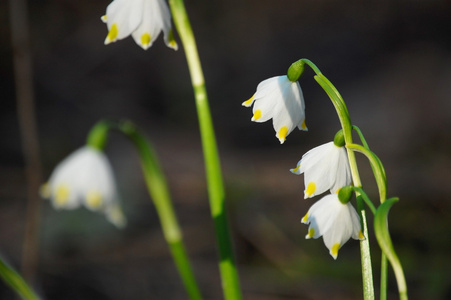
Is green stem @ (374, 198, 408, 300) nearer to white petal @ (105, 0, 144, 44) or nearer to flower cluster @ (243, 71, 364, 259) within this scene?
flower cluster @ (243, 71, 364, 259)

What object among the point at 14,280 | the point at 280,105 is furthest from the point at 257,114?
the point at 14,280

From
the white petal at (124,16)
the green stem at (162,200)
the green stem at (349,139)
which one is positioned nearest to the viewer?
the green stem at (349,139)

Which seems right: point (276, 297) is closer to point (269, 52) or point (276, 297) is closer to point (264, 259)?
point (264, 259)

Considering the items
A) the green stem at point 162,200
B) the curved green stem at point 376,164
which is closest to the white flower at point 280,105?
the curved green stem at point 376,164

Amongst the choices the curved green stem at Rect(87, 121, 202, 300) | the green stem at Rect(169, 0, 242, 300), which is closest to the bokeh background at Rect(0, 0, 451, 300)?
the curved green stem at Rect(87, 121, 202, 300)

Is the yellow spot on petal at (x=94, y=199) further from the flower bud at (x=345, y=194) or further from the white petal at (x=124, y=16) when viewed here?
the flower bud at (x=345, y=194)

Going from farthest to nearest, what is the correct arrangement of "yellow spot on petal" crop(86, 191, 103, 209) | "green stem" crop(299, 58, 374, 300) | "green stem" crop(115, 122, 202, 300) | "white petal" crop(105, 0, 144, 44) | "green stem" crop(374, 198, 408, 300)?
"yellow spot on petal" crop(86, 191, 103, 209)
"green stem" crop(115, 122, 202, 300)
"white petal" crop(105, 0, 144, 44)
"green stem" crop(299, 58, 374, 300)
"green stem" crop(374, 198, 408, 300)
